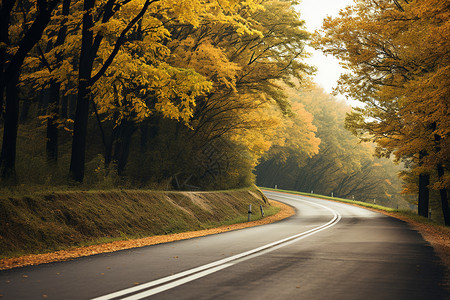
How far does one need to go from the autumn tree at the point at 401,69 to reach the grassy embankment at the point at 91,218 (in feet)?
32.1

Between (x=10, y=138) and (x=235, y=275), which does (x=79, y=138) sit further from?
(x=235, y=275)

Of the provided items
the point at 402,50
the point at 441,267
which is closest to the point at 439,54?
the point at 402,50

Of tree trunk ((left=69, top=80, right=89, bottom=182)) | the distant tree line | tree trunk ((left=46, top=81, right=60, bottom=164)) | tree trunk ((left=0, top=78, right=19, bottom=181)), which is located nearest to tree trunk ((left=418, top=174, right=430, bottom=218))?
the distant tree line

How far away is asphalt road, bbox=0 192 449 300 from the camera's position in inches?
229

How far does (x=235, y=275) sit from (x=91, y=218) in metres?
7.02

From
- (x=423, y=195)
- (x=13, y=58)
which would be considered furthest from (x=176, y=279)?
(x=423, y=195)

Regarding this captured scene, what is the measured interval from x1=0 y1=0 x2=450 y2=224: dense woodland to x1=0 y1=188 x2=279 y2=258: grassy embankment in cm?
146

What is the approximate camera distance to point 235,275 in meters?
7.07

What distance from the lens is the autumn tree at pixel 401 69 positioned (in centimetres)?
1428

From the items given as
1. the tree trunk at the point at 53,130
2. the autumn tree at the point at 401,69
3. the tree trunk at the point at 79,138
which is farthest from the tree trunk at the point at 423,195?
the tree trunk at the point at 53,130

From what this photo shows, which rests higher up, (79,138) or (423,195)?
(79,138)

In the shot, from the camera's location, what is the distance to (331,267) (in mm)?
8039

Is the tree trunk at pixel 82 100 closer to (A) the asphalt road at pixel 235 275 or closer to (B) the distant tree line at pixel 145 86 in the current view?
(B) the distant tree line at pixel 145 86

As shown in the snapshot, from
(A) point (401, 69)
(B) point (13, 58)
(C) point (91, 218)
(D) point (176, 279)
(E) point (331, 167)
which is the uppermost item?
(A) point (401, 69)
